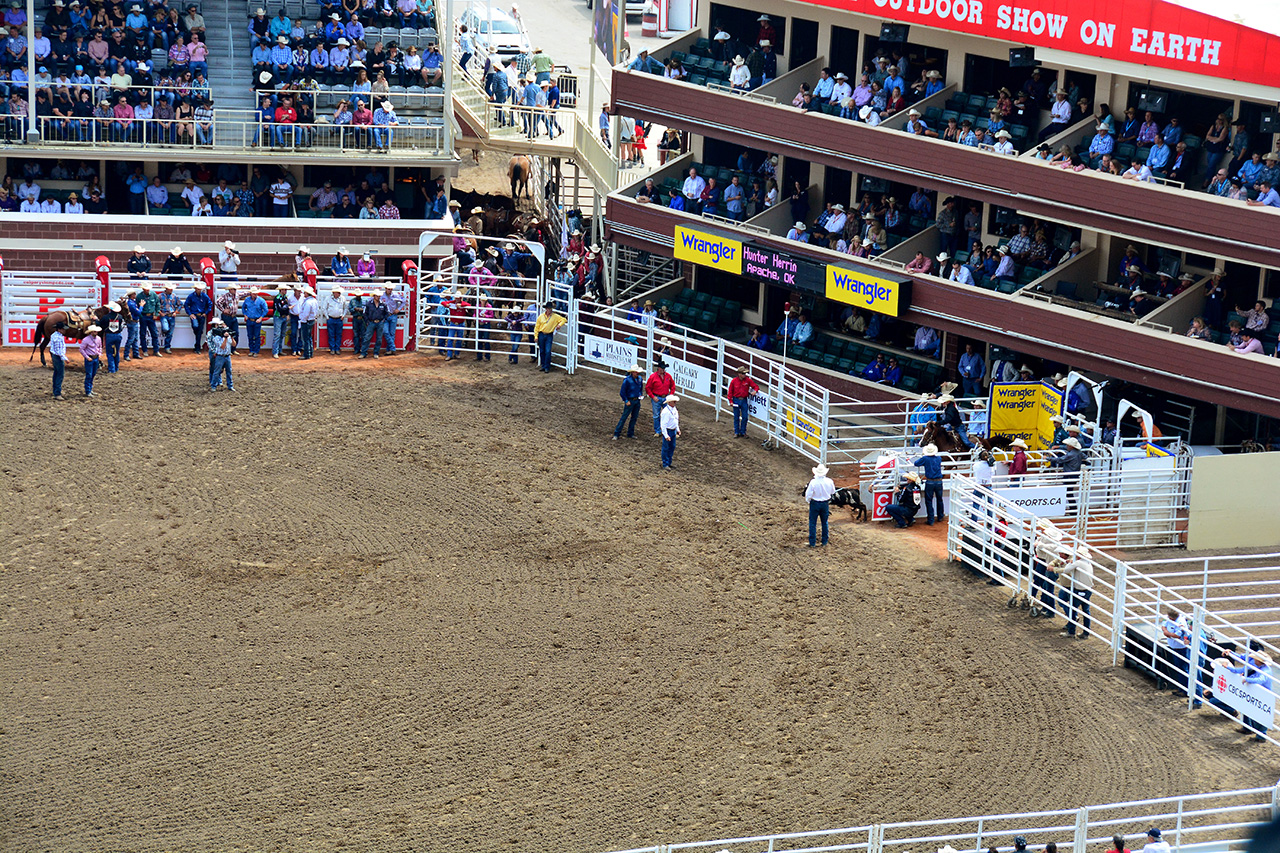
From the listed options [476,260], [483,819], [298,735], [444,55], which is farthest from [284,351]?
[483,819]

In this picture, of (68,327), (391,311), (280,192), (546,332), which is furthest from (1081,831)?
(280,192)

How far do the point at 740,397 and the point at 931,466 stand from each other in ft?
14.9

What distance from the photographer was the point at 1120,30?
3075 cm

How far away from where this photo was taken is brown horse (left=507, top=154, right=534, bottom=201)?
46750 mm

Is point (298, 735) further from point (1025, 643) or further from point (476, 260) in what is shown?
point (476, 260)

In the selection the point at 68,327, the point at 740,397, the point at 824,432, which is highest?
the point at 68,327

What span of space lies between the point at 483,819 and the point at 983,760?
20.0 feet

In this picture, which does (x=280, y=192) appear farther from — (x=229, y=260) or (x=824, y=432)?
(x=824, y=432)

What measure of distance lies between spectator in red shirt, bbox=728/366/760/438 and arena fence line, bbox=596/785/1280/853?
43.0 ft

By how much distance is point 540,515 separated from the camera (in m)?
27.9

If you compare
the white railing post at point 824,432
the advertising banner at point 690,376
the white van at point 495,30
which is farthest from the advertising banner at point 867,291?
the white van at point 495,30

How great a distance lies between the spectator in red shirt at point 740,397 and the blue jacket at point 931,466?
420cm

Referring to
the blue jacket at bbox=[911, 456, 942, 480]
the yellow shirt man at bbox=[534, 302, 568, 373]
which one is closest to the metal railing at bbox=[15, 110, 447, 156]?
the yellow shirt man at bbox=[534, 302, 568, 373]

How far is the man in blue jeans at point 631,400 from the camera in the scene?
30922 millimetres
